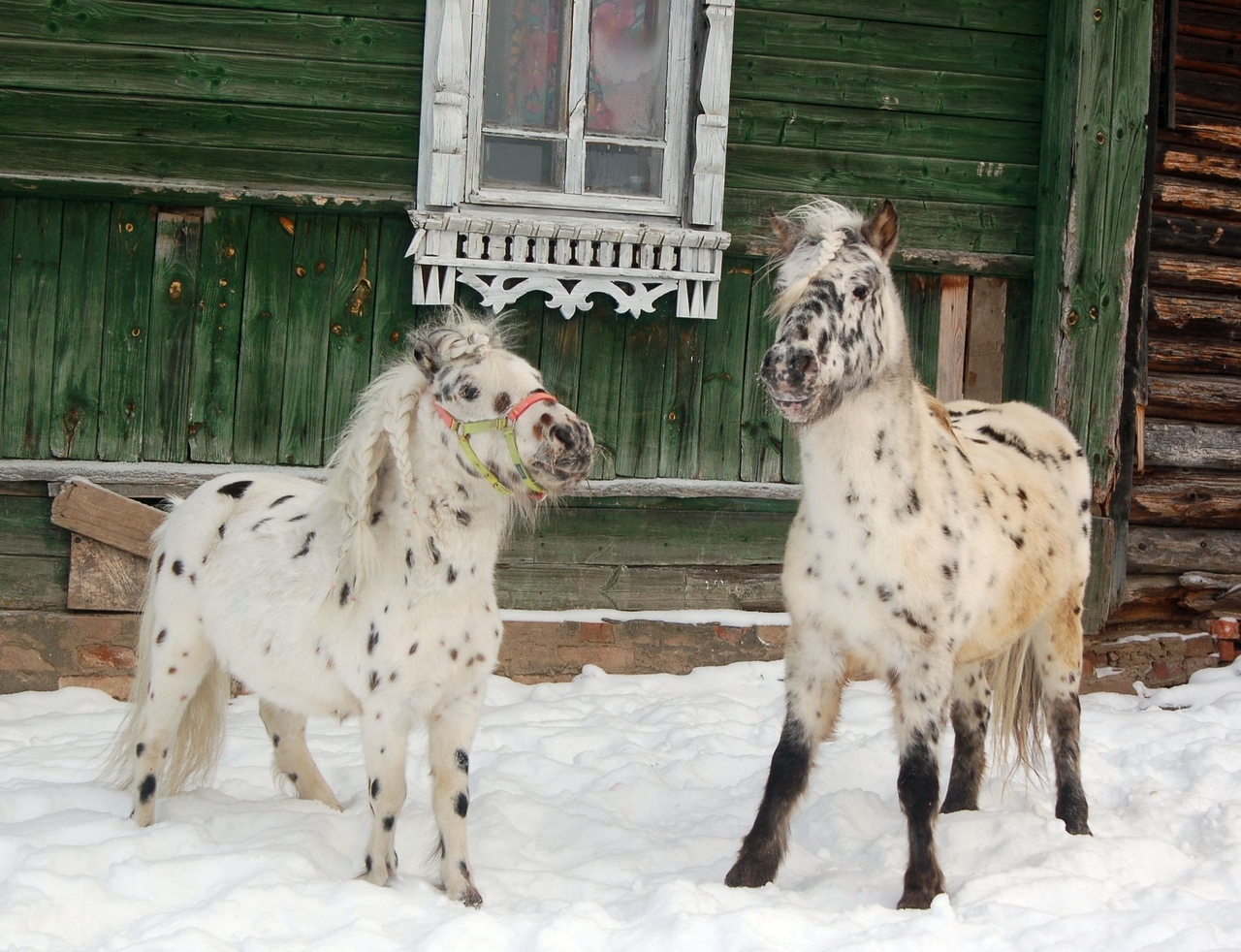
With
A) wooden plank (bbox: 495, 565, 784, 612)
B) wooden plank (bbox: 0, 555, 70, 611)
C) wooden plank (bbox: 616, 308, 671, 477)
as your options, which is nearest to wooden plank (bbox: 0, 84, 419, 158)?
wooden plank (bbox: 616, 308, 671, 477)

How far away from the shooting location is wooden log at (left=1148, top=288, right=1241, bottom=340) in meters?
6.61

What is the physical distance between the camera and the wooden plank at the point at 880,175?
20.1 feet

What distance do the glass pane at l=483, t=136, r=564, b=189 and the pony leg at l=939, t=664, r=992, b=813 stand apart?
2936 mm

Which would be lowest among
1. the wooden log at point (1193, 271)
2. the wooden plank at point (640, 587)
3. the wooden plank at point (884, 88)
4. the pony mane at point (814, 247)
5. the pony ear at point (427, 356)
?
the wooden plank at point (640, 587)

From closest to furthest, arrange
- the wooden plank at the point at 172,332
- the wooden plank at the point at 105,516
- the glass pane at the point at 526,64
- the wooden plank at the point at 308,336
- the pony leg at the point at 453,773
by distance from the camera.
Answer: the pony leg at the point at 453,773 → the wooden plank at the point at 105,516 → the wooden plank at the point at 172,332 → the wooden plank at the point at 308,336 → the glass pane at the point at 526,64

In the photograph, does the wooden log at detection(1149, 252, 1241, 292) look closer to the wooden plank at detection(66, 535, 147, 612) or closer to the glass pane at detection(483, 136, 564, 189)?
the glass pane at detection(483, 136, 564, 189)

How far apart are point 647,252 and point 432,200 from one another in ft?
3.31

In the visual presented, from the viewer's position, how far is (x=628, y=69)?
599cm

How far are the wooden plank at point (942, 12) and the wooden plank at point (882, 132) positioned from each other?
44cm

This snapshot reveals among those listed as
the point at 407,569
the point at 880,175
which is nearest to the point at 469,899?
the point at 407,569

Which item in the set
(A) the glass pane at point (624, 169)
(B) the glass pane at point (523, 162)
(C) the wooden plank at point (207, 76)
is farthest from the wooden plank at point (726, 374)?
(C) the wooden plank at point (207, 76)

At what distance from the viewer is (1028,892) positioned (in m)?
3.61

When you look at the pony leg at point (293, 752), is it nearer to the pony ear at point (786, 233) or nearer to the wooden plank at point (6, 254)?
the pony ear at point (786, 233)

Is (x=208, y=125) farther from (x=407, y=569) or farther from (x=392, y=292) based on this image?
(x=407, y=569)
